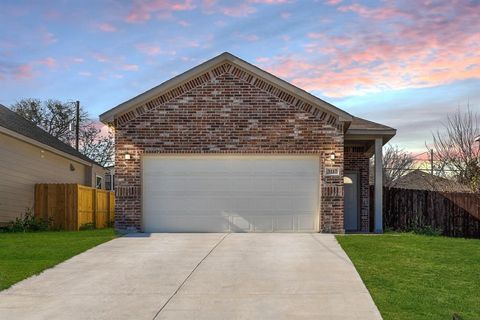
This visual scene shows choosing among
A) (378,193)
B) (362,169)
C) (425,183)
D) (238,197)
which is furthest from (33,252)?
(425,183)

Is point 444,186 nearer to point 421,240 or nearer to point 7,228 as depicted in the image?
point 421,240

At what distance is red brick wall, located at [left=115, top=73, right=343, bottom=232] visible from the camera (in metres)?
18.4

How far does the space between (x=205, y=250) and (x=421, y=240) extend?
246 inches

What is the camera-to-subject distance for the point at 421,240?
54.8ft

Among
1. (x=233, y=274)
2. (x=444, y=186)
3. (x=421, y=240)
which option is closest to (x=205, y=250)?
(x=233, y=274)

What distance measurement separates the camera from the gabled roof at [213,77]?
1831cm

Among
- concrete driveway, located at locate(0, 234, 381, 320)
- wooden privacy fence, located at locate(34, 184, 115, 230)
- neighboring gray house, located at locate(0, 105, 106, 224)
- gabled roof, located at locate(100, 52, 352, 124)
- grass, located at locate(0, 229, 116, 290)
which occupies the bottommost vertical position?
concrete driveway, located at locate(0, 234, 381, 320)

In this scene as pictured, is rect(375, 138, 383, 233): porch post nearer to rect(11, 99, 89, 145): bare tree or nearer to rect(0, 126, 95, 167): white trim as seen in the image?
rect(0, 126, 95, 167): white trim

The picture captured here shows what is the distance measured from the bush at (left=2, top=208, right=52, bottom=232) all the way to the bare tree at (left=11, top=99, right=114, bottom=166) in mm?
24001

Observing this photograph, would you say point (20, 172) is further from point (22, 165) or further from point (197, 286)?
point (197, 286)

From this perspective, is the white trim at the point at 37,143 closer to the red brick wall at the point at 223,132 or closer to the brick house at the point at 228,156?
the brick house at the point at 228,156

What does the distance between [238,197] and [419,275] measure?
8050mm

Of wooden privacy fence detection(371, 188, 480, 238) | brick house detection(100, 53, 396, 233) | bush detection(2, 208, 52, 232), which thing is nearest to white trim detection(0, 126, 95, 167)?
bush detection(2, 208, 52, 232)

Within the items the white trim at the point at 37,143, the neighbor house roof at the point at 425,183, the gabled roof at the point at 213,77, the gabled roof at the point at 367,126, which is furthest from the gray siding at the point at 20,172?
the neighbor house roof at the point at 425,183
